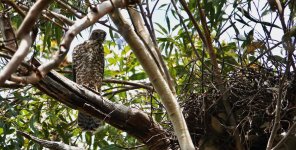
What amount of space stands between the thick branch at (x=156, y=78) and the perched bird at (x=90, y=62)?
6.04 ft

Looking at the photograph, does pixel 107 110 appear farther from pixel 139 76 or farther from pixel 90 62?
pixel 90 62

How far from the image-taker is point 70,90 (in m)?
2.33

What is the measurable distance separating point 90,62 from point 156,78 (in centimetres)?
215

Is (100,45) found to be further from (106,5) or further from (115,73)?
(106,5)

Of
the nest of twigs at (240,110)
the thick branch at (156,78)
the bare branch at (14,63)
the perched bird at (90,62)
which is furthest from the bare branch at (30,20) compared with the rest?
the perched bird at (90,62)

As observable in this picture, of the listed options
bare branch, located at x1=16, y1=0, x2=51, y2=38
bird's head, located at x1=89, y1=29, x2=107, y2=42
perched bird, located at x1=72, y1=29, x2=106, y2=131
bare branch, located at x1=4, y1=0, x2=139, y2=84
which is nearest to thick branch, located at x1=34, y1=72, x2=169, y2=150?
bare branch, located at x1=4, y1=0, x2=139, y2=84

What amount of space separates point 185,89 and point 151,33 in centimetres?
71

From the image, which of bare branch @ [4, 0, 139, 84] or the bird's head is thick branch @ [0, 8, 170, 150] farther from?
the bird's head

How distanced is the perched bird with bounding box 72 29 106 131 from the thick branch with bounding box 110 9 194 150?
6.04ft

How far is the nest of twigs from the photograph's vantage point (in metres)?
2.43

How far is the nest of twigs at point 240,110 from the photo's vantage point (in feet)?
7.98

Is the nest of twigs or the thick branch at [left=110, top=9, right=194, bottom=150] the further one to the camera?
the nest of twigs

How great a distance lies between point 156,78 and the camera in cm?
203

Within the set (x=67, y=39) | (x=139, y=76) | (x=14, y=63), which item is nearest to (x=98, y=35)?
(x=139, y=76)
